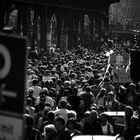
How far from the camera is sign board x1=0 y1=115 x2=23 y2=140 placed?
182 inches

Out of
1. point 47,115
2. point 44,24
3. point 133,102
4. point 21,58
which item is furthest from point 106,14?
point 21,58

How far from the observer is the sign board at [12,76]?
468 centimetres

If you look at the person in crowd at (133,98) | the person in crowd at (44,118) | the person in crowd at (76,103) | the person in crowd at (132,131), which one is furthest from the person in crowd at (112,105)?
the person in crowd at (132,131)

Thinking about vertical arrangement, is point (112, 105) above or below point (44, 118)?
below

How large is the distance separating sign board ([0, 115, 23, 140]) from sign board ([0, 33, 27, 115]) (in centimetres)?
5

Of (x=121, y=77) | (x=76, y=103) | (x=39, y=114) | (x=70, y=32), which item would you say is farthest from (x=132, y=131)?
(x=70, y=32)

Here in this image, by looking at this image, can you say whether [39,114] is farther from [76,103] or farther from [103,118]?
[76,103]

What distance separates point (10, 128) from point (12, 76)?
351 mm

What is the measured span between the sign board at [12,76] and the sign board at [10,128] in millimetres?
55

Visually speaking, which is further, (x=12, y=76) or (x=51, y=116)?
(x=51, y=116)

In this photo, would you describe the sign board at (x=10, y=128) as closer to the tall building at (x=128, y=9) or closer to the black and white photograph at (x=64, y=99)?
the black and white photograph at (x=64, y=99)

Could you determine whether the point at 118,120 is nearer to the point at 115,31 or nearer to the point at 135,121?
the point at 135,121

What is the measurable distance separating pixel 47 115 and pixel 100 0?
51173mm

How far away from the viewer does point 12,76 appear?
4691mm
